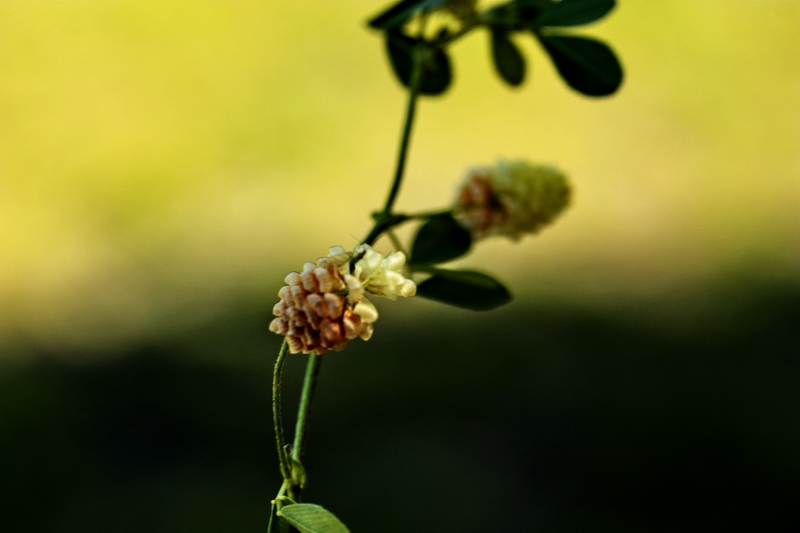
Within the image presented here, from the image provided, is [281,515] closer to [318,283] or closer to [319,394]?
Answer: [318,283]

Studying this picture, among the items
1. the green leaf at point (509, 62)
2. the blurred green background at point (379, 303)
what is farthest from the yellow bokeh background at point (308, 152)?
the green leaf at point (509, 62)

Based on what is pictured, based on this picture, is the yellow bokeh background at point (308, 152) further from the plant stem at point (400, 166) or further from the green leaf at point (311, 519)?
the green leaf at point (311, 519)

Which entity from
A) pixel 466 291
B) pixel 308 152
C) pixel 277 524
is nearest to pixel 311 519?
pixel 277 524

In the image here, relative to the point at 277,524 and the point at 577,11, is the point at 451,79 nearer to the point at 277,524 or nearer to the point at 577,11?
the point at 577,11

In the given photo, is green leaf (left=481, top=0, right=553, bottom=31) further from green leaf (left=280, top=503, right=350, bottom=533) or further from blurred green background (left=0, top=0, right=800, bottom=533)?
blurred green background (left=0, top=0, right=800, bottom=533)

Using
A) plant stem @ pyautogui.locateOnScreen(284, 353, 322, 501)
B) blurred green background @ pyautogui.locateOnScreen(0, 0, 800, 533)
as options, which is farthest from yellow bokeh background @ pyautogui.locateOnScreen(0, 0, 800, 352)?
plant stem @ pyautogui.locateOnScreen(284, 353, 322, 501)
